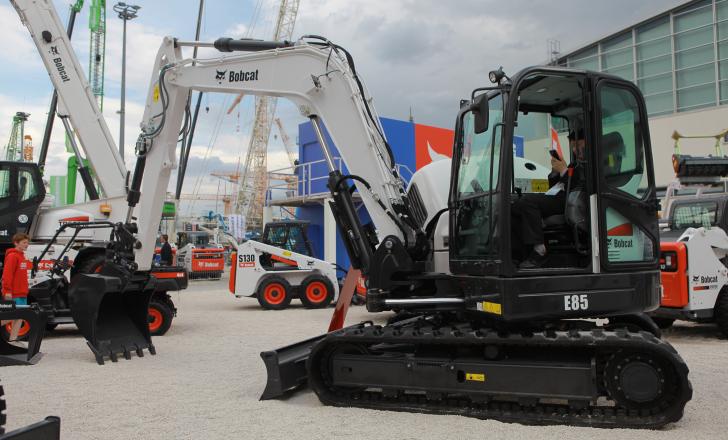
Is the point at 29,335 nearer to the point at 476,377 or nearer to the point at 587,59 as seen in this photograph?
the point at 476,377

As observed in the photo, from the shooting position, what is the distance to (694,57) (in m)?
29.0

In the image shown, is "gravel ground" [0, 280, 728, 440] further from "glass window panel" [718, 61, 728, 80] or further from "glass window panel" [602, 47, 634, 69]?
"glass window panel" [602, 47, 634, 69]

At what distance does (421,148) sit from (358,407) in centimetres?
1686

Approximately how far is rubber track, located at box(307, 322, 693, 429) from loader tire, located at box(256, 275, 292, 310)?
9581mm

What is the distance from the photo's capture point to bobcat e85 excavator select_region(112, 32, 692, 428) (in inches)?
198

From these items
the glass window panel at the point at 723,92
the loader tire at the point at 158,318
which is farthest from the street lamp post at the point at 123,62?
the glass window panel at the point at 723,92

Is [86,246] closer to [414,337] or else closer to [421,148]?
[414,337]

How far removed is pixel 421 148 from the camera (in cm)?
2180

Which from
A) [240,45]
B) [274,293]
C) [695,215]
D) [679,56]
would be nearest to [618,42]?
[679,56]

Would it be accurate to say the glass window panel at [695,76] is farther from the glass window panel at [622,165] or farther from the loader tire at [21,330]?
the loader tire at [21,330]

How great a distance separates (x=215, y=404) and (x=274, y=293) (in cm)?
960

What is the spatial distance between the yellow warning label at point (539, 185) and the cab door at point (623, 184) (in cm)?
85

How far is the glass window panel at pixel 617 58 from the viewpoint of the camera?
104ft

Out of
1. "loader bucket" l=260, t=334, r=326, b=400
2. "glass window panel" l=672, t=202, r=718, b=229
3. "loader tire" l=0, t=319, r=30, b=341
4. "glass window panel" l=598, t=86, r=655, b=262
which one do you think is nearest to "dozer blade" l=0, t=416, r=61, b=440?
"loader bucket" l=260, t=334, r=326, b=400
